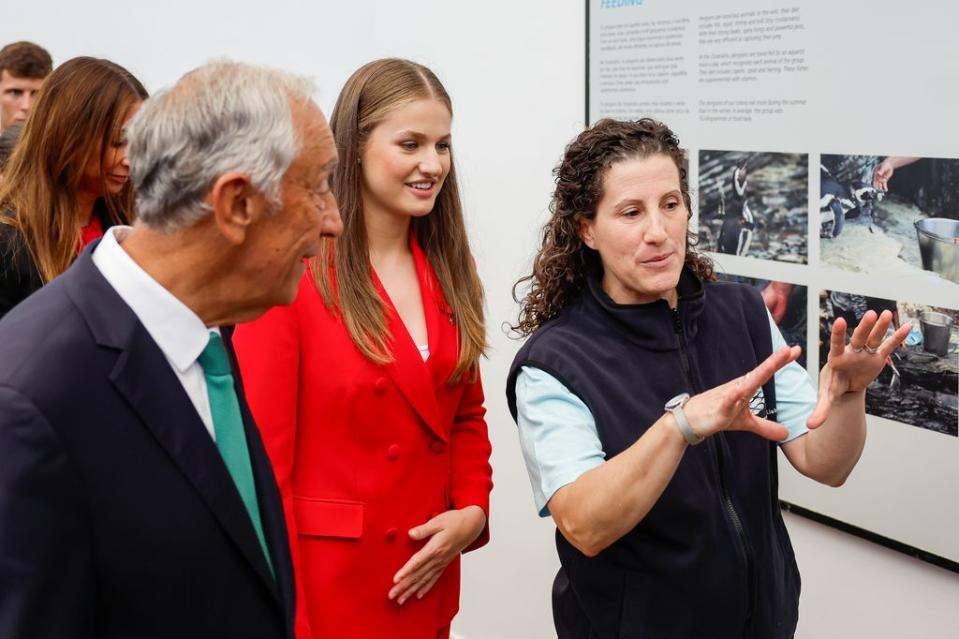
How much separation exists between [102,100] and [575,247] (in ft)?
3.91

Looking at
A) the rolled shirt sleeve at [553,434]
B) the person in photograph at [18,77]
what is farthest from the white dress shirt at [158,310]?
the person in photograph at [18,77]

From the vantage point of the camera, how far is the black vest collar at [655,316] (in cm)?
176

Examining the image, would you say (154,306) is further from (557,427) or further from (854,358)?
(854,358)

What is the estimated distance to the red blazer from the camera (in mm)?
1929

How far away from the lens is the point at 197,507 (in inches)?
45.8

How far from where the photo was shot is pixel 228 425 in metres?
1.30

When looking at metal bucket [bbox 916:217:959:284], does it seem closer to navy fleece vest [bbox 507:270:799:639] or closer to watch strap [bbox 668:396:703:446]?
navy fleece vest [bbox 507:270:799:639]

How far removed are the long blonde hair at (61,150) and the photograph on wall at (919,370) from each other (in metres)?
1.68

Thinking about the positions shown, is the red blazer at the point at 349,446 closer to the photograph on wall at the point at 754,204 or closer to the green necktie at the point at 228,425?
the green necktie at the point at 228,425

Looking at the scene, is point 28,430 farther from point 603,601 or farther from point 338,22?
point 338,22

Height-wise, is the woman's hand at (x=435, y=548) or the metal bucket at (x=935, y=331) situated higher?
the metal bucket at (x=935, y=331)

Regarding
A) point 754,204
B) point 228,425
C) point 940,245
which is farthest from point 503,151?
point 228,425

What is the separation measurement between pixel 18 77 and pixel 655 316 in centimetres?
346

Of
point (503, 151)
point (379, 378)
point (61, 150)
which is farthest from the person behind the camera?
point (503, 151)
